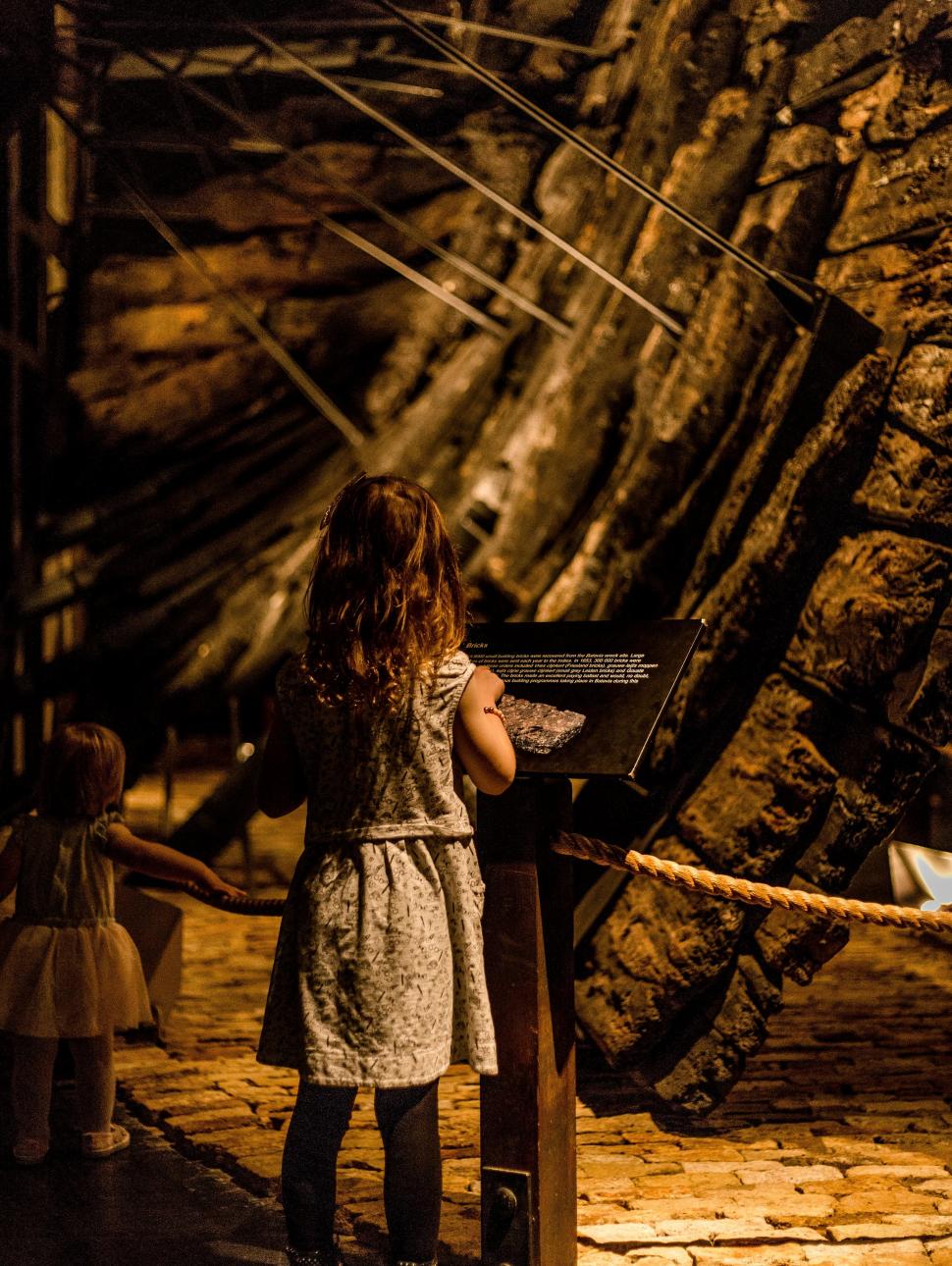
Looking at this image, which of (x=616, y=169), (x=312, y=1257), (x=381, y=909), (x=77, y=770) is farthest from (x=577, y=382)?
(x=312, y=1257)

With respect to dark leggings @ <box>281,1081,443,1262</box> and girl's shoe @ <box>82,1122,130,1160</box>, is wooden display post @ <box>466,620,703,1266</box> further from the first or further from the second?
girl's shoe @ <box>82,1122,130,1160</box>

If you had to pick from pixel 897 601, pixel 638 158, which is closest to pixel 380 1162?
pixel 897 601

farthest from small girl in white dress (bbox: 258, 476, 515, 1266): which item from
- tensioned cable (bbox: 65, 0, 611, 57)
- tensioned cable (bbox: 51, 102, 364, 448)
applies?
tensioned cable (bbox: 51, 102, 364, 448)

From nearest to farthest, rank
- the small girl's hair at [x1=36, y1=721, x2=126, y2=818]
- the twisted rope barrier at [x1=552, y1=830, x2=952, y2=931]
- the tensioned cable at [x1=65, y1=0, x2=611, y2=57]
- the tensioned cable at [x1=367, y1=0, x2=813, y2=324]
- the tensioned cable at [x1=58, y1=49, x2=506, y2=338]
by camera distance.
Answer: the twisted rope barrier at [x1=552, y1=830, x2=952, y2=931], the small girl's hair at [x1=36, y1=721, x2=126, y2=818], the tensioned cable at [x1=367, y1=0, x2=813, y2=324], the tensioned cable at [x1=58, y1=49, x2=506, y2=338], the tensioned cable at [x1=65, y1=0, x2=611, y2=57]

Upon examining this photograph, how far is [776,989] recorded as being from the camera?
4023 millimetres

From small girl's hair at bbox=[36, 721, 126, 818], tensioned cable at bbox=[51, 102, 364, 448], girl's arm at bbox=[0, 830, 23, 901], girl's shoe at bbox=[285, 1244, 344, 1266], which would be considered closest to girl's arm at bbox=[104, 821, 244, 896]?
small girl's hair at bbox=[36, 721, 126, 818]

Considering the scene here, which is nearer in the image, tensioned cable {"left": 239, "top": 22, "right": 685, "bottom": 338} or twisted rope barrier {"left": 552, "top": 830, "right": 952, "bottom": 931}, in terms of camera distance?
twisted rope barrier {"left": 552, "top": 830, "right": 952, "bottom": 931}

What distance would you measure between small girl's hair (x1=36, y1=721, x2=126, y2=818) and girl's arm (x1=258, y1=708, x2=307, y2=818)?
92 centimetres

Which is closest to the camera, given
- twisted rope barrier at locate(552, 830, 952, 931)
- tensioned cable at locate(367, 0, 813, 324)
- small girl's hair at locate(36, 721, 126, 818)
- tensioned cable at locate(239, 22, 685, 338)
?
twisted rope barrier at locate(552, 830, 952, 931)

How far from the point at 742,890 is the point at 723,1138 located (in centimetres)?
154

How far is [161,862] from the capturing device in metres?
3.19

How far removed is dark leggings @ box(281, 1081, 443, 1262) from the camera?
2.37 meters

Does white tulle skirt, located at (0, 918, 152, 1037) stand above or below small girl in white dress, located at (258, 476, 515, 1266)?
below

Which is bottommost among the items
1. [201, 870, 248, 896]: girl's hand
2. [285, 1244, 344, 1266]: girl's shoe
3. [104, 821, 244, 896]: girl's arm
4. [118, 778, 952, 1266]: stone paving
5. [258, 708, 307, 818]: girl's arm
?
[118, 778, 952, 1266]: stone paving
